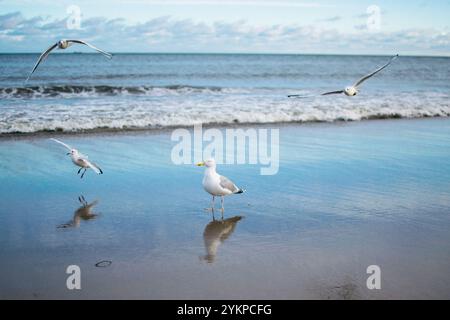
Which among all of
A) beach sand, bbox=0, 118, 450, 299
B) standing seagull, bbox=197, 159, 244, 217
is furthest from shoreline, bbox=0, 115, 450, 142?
standing seagull, bbox=197, 159, 244, 217

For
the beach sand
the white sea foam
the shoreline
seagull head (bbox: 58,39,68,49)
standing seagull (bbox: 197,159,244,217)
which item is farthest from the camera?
the white sea foam

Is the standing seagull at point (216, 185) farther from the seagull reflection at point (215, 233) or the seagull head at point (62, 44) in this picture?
the seagull head at point (62, 44)

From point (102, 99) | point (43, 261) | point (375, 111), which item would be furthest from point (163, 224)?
point (102, 99)

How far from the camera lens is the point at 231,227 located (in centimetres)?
555

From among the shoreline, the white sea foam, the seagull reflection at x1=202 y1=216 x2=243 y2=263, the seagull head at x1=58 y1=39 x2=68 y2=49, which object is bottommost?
the seagull reflection at x1=202 y1=216 x2=243 y2=263

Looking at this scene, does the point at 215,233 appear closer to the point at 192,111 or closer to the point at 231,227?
the point at 231,227

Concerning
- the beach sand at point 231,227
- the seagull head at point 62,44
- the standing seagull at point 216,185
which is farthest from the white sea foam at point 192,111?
the standing seagull at point 216,185

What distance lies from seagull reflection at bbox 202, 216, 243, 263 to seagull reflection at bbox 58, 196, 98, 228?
141 cm

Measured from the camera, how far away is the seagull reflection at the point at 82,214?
5.56 m

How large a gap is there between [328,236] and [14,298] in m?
3.03

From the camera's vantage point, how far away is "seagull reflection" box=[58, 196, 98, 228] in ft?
18.2

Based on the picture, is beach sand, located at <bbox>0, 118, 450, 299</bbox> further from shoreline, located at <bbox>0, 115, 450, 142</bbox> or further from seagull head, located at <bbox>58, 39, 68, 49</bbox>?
seagull head, located at <bbox>58, 39, 68, 49</bbox>

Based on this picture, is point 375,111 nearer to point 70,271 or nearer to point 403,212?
point 403,212

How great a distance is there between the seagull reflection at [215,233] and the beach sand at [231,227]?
0.8 inches
